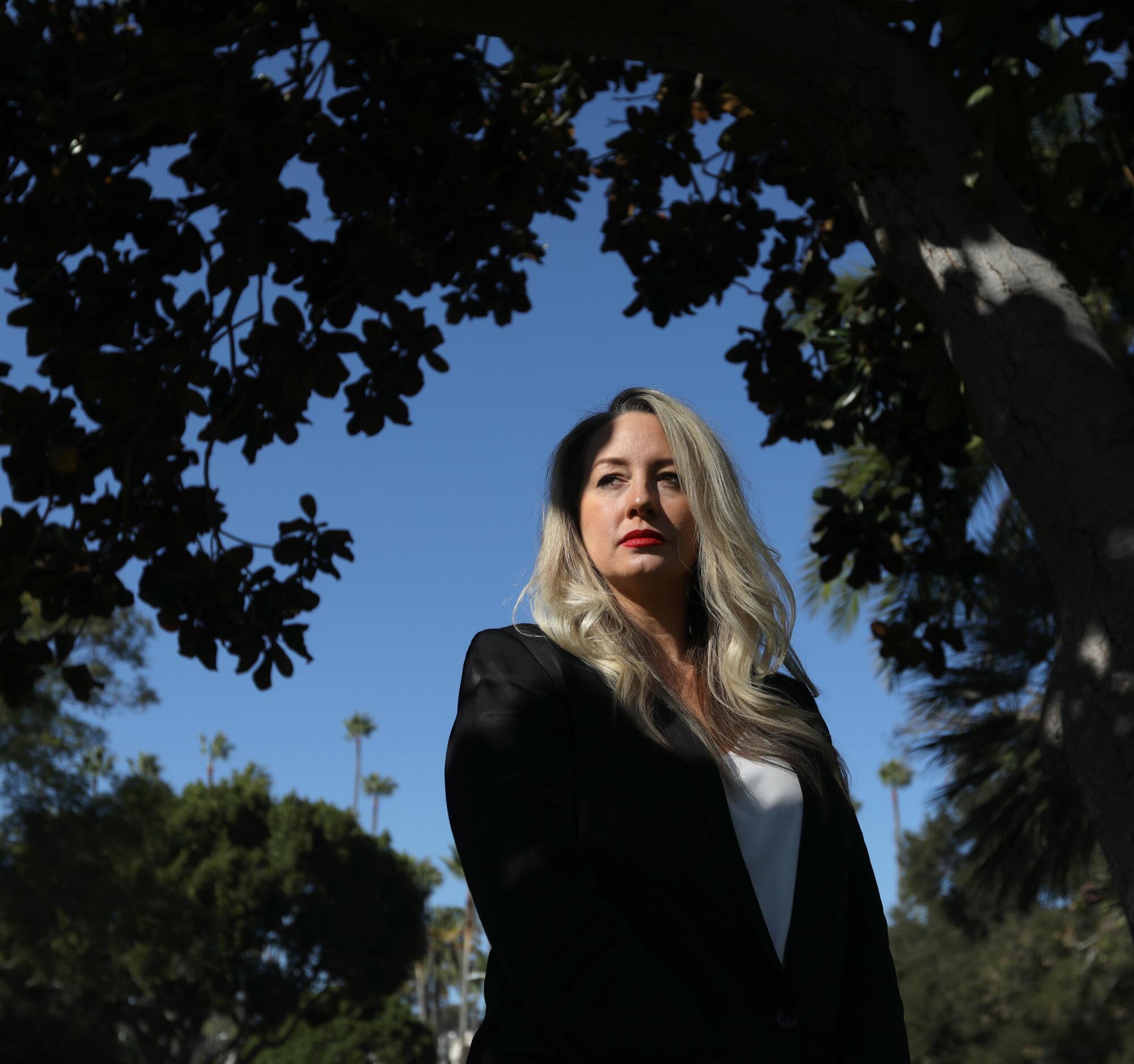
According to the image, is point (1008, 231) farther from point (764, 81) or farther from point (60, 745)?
point (60, 745)

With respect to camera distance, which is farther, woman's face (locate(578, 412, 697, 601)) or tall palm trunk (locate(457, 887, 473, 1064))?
tall palm trunk (locate(457, 887, 473, 1064))

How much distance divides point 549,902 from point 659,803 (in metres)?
0.30

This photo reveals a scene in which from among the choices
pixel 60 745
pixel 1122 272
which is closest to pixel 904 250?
pixel 1122 272

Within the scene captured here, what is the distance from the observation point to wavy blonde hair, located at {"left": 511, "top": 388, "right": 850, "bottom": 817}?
227 cm

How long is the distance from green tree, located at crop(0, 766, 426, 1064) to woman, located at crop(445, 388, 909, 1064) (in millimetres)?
24238

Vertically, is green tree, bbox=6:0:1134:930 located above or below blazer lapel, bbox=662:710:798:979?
above

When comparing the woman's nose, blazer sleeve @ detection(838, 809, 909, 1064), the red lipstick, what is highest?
the woman's nose

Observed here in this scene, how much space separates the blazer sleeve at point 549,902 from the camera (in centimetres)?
175

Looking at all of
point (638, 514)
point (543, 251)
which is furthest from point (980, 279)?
point (543, 251)

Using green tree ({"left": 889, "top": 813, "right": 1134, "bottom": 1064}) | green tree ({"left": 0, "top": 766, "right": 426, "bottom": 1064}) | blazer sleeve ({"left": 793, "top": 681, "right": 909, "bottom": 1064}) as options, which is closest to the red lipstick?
blazer sleeve ({"left": 793, "top": 681, "right": 909, "bottom": 1064})

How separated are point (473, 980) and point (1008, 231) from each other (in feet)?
195

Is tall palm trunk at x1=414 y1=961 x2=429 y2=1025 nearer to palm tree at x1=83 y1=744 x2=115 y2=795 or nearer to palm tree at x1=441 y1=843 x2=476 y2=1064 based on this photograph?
palm tree at x1=441 y1=843 x2=476 y2=1064

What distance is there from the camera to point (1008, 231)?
2.75 m

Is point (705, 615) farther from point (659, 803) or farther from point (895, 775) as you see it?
point (895, 775)
